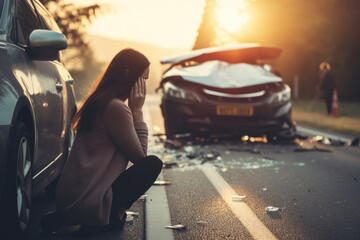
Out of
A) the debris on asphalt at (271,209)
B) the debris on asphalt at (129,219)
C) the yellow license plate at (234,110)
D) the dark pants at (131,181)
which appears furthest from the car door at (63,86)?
the yellow license plate at (234,110)

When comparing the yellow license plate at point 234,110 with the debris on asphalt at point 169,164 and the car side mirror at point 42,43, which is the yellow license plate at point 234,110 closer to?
the debris on asphalt at point 169,164

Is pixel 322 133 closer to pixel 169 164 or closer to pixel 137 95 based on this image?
pixel 169 164

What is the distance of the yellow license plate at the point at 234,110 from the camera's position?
32.9ft

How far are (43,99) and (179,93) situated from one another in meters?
5.59

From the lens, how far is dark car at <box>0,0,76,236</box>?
12.1 ft

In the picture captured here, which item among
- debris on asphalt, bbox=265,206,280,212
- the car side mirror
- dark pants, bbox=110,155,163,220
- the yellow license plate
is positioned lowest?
the yellow license plate

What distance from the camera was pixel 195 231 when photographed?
4.47 metres

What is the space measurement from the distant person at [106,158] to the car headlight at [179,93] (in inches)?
222

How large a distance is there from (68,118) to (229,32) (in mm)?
38650

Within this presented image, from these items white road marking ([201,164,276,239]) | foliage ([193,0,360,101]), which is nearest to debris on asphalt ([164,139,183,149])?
white road marking ([201,164,276,239])

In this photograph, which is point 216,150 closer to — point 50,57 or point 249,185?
point 249,185

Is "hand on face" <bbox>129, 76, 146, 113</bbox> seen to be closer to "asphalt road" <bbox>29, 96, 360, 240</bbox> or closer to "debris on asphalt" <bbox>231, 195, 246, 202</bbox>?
"asphalt road" <bbox>29, 96, 360, 240</bbox>

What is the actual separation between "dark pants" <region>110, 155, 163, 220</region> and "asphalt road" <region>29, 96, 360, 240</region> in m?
0.23

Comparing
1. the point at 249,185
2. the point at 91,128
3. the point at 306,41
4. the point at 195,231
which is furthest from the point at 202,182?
the point at 306,41
